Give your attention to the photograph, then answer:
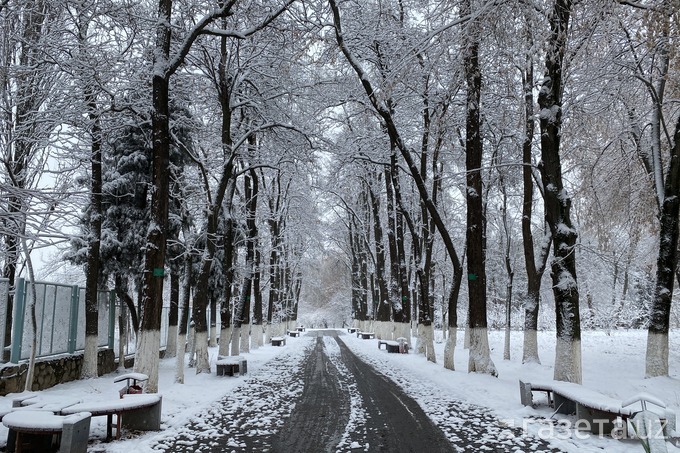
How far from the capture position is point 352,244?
41.5 meters

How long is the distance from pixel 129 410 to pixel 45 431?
131cm

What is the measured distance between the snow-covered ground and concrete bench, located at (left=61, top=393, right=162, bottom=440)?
23 cm

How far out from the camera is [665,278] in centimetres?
1185

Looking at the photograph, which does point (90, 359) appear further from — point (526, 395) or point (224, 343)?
point (526, 395)

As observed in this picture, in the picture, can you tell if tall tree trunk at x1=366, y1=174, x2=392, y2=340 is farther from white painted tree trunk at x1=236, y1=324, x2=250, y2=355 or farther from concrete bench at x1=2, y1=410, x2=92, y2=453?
concrete bench at x1=2, y1=410, x2=92, y2=453

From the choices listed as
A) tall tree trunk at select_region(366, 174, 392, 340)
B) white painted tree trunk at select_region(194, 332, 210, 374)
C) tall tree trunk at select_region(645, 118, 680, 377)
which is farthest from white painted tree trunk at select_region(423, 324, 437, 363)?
tall tree trunk at select_region(366, 174, 392, 340)

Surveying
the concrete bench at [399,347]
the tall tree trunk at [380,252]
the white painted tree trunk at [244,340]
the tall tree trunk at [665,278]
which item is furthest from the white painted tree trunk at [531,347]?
the tall tree trunk at [380,252]

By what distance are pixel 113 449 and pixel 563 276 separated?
8.71 m

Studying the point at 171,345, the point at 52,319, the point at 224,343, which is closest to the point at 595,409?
the point at 52,319

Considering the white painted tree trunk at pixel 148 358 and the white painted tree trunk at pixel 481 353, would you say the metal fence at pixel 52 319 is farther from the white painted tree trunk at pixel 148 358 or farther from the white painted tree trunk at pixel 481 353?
the white painted tree trunk at pixel 481 353

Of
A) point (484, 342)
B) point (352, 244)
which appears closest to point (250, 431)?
point (484, 342)

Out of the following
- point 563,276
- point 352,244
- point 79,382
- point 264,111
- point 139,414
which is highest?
point 264,111

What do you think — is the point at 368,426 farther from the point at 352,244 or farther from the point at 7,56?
the point at 352,244

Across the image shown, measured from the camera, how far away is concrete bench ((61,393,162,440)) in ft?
21.3
